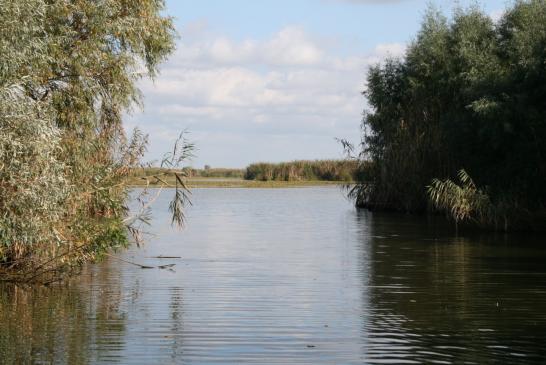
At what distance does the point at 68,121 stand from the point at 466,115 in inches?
882

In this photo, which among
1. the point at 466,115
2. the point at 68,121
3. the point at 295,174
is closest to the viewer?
the point at 68,121

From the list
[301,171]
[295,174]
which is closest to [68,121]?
[301,171]

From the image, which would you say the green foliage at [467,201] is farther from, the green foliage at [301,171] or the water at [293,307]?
the green foliage at [301,171]

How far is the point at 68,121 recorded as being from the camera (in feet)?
71.0

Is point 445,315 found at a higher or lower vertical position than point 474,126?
lower

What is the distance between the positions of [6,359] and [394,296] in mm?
8877

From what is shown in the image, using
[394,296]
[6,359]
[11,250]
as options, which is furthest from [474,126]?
[6,359]

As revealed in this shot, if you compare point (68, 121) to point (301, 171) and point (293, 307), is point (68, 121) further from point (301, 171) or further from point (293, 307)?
point (301, 171)

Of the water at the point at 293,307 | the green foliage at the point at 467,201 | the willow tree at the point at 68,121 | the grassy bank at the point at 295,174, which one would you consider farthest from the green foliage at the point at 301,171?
the willow tree at the point at 68,121

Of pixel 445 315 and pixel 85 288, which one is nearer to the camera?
pixel 445 315

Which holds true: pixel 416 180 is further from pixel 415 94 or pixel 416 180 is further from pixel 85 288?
pixel 85 288

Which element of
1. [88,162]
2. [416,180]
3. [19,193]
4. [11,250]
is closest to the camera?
[19,193]

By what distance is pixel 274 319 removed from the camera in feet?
52.1

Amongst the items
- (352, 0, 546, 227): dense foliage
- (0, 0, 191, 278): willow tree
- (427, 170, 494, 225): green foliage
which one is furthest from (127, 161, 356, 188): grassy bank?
(0, 0, 191, 278): willow tree
